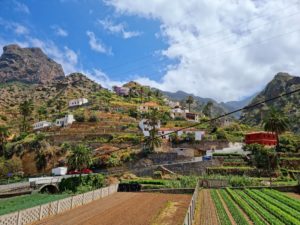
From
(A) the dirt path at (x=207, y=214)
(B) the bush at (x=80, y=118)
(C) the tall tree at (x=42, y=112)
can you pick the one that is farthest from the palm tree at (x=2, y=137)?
(A) the dirt path at (x=207, y=214)

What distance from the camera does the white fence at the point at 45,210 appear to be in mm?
27297

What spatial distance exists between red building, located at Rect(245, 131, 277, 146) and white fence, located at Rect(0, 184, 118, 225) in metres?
51.5

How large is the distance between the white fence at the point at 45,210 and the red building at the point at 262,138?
51456 millimetres

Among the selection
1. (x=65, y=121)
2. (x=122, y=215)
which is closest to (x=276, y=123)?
(x=122, y=215)

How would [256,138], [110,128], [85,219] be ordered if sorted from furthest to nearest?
1. [110,128]
2. [256,138]
3. [85,219]

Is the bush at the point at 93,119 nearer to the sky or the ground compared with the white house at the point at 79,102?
nearer to the ground

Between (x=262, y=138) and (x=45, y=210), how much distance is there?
66.9 m

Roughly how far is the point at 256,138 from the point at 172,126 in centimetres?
3452

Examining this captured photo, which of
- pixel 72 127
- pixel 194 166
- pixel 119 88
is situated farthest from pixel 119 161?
pixel 119 88

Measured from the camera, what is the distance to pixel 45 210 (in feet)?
108

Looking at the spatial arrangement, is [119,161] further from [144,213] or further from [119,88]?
[119,88]

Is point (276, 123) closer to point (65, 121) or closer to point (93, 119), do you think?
point (93, 119)

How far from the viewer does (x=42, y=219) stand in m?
31.9

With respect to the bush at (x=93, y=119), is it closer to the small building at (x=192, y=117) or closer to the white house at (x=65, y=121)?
the white house at (x=65, y=121)
